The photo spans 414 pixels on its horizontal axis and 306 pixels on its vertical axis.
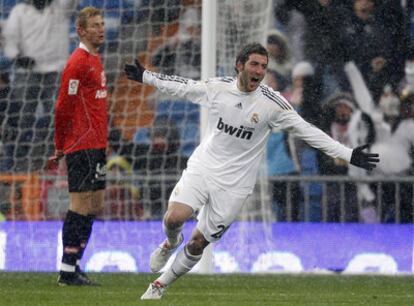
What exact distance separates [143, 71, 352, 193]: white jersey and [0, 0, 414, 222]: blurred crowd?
4258 mm

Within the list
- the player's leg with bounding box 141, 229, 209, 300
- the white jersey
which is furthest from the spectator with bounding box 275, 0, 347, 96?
the player's leg with bounding box 141, 229, 209, 300

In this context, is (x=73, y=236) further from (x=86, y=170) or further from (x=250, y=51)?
(x=250, y=51)

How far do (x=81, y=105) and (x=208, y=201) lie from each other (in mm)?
1913

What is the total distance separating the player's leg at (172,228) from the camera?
9.65 metres

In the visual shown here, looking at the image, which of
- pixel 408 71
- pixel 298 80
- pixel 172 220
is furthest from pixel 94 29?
pixel 408 71

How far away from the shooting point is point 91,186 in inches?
444

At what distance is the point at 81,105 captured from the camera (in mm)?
11281

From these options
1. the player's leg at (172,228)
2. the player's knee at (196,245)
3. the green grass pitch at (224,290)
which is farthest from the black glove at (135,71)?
the green grass pitch at (224,290)

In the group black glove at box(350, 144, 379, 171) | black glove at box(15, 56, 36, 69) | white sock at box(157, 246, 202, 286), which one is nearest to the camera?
black glove at box(350, 144, 379, 171)

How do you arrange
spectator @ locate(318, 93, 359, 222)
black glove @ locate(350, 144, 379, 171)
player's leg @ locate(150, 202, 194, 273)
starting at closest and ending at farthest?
black glove @ locate(350, 144, 379, 171), player's leg @ locate(150, 202, 194, 273), spectator @ locate(318, 93, 359, 222)

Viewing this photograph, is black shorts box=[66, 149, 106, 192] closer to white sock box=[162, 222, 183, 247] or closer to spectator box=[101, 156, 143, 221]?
white sock box=[162, 222, 183, 247]

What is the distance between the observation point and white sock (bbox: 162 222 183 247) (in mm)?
9891

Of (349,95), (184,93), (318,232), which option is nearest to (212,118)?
(184,93)

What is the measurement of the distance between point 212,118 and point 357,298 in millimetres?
1773
